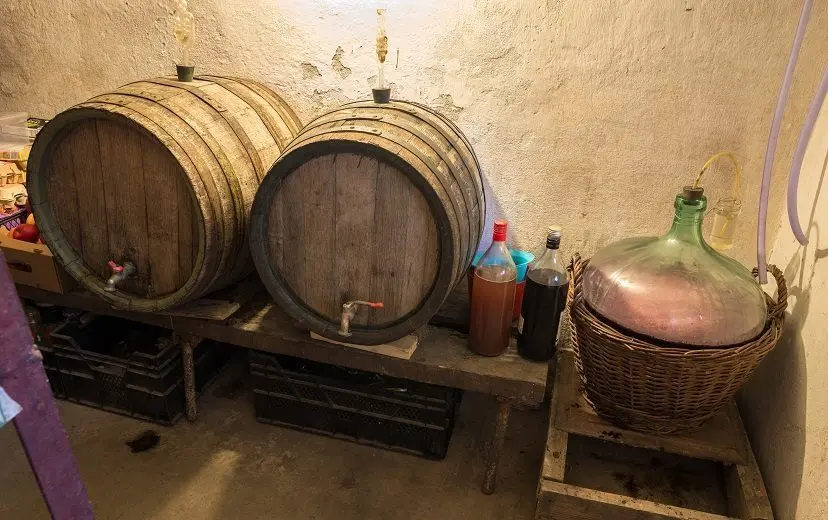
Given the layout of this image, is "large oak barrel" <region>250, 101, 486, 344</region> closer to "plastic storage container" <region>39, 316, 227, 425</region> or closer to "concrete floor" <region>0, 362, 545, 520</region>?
"concrete floor" <region>0, 362, 545, 520</region>

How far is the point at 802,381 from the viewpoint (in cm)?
166

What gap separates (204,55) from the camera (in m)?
2.37

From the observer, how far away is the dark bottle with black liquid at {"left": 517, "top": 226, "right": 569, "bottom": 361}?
1.93 meters

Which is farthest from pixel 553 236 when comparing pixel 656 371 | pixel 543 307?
pixel 656 371

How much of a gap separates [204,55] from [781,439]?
7.98 ft

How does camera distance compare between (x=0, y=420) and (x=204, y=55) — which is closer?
(x=0, y=420)

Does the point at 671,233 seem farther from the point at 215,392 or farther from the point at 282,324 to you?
the point at 215,392

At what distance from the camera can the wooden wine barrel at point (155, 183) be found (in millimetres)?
1794

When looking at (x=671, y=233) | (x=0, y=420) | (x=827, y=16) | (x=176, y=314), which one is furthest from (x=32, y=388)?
(x=827, y=16)

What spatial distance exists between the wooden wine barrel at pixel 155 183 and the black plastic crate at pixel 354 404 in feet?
1.43

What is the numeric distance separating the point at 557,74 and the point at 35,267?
2.01m

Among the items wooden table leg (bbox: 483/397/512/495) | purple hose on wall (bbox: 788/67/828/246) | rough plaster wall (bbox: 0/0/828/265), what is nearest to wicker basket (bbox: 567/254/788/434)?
purple hose on wall (bbox: 788/67/828/246)

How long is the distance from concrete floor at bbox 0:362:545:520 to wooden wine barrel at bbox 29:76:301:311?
1.88 ft

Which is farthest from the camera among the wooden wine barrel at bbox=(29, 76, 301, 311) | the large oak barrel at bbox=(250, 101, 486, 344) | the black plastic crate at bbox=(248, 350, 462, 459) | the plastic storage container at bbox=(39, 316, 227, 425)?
the plastic storage container at bbox=(39, 316, 227, 425)
